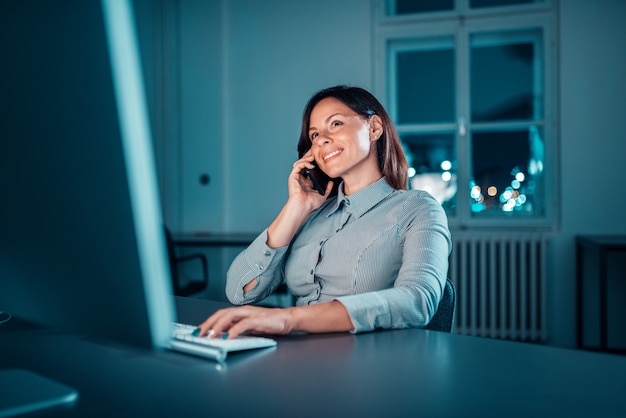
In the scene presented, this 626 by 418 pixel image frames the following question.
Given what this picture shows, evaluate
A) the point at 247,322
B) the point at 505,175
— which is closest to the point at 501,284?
the point at 505,175

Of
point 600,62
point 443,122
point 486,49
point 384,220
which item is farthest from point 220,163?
point 384,220

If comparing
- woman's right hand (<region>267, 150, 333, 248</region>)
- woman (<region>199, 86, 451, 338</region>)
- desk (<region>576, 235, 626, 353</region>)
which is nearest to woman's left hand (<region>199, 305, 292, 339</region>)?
woman (<region>199, 86, 451, 338</region>)

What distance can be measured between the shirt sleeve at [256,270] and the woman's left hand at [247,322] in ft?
1.67

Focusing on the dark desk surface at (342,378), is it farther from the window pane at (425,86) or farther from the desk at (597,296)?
the window pane at (425,86)

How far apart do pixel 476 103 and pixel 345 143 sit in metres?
2.94

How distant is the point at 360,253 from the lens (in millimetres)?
1444

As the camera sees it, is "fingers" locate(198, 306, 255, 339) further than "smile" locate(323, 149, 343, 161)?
No

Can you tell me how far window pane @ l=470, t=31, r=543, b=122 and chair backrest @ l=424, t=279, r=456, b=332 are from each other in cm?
317

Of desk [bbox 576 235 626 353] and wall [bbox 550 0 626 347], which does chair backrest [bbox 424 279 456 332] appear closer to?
desk [bbox 576 235 626 353]

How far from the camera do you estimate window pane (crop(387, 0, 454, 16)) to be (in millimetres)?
4242

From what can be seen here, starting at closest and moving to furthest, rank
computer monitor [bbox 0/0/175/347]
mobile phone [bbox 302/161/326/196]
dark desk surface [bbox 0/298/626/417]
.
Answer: computer monitor [bbox 0/0/175/347], dark desk surface [bbox 0/298/626/417], mobile phone [bbox 302/161/326/196]

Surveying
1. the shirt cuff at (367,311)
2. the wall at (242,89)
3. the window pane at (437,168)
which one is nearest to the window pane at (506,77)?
the window pane at (437,168)

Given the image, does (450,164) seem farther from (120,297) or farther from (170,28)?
(120,297)

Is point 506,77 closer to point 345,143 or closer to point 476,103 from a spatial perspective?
point 476,103
